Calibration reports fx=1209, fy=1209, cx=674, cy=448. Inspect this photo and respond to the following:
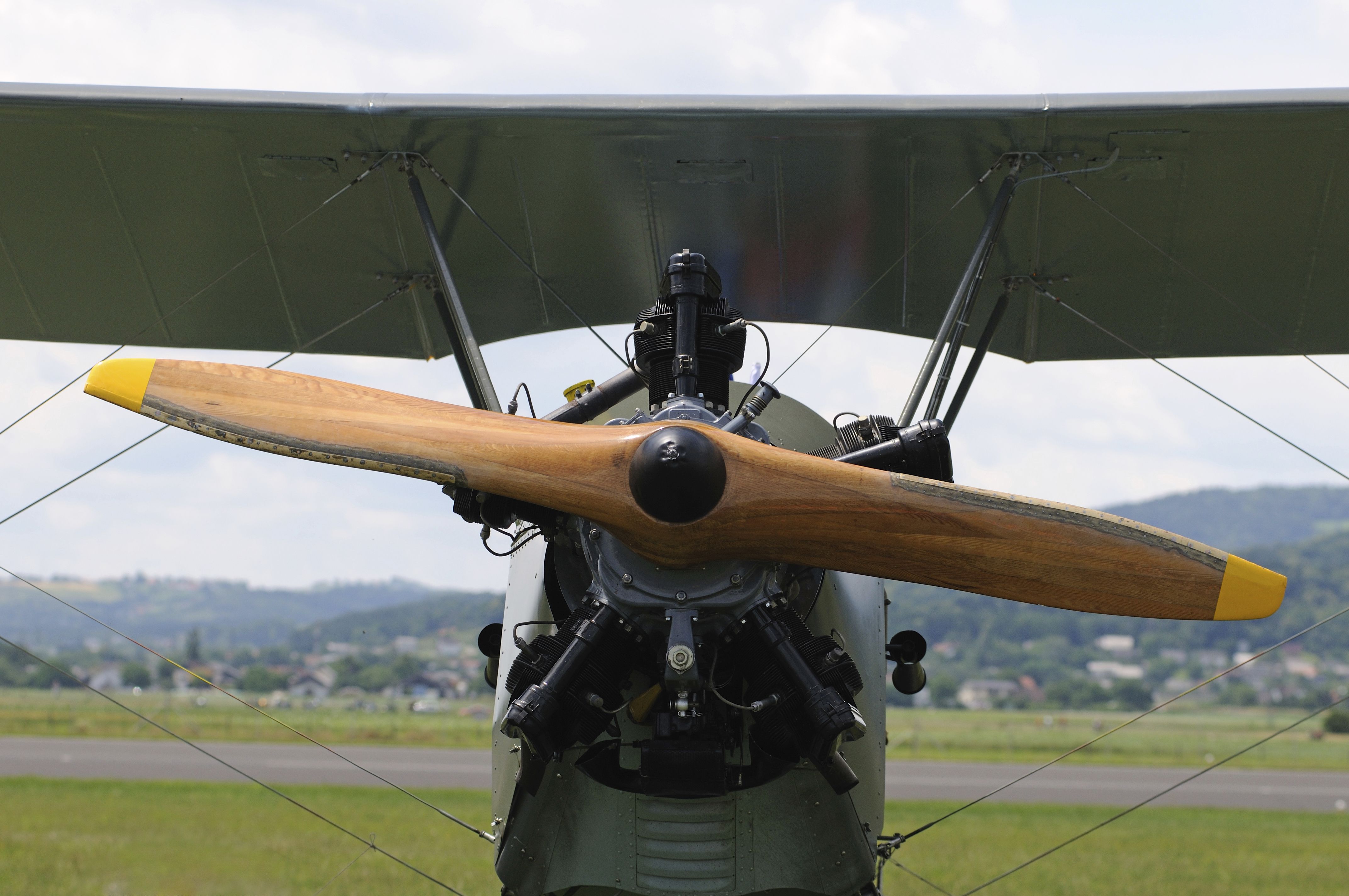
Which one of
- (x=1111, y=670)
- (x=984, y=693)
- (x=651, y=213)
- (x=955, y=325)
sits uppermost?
(x=1111, y=670)

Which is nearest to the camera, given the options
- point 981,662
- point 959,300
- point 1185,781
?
point 1185,781

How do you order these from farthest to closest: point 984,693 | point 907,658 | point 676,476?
point 984,693 < point 907,658 < point 676,476

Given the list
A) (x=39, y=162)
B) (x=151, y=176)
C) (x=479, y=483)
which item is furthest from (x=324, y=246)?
(x=479, y=483)

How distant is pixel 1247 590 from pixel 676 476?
1.92 metres

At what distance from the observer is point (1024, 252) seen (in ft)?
21.7

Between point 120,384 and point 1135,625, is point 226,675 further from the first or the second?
point 1135,625

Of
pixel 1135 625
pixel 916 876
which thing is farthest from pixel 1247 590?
pixel 1135 625

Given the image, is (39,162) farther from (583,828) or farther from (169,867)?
(169,867)

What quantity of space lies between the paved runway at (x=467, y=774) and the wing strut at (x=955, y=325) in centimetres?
1779

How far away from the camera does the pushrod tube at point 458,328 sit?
16.8 ft

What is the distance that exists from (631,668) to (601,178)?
2.78 meters

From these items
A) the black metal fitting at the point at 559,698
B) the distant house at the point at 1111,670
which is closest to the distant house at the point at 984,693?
the distant house at the point at 1111,670

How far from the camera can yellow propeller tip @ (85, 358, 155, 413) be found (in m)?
4.22

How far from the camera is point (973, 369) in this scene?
20.6 feet
